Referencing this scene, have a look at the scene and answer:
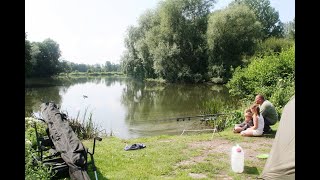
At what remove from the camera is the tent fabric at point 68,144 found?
17.6ft

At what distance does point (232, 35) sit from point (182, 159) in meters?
32.4

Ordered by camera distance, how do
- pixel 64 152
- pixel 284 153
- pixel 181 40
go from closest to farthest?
pixel 284 153, pixel 64 152, pixel 181 40

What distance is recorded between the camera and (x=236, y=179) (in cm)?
610

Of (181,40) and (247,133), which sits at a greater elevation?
(181,40)

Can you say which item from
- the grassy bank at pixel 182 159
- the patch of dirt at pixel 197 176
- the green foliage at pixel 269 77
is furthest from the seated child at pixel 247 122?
the green foliage at pixel 269 77

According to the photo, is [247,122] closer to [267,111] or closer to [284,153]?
[267,111]

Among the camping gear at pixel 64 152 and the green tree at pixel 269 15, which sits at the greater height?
the green tree at pixel 269 15

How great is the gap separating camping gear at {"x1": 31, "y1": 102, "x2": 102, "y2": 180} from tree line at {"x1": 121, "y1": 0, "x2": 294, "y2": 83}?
102 ft

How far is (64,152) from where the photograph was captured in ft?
19.5

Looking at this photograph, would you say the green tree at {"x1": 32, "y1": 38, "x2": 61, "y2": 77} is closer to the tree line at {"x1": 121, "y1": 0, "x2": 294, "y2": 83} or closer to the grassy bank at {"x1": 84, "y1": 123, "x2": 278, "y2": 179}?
the tree line at {"x1": 121, "y1": 0, "x2": 294, "y2": 83}

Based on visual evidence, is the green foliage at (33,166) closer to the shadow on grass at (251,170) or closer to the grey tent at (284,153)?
the grey tent at (284,153)

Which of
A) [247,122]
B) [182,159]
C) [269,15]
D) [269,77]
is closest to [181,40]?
[269,77]
